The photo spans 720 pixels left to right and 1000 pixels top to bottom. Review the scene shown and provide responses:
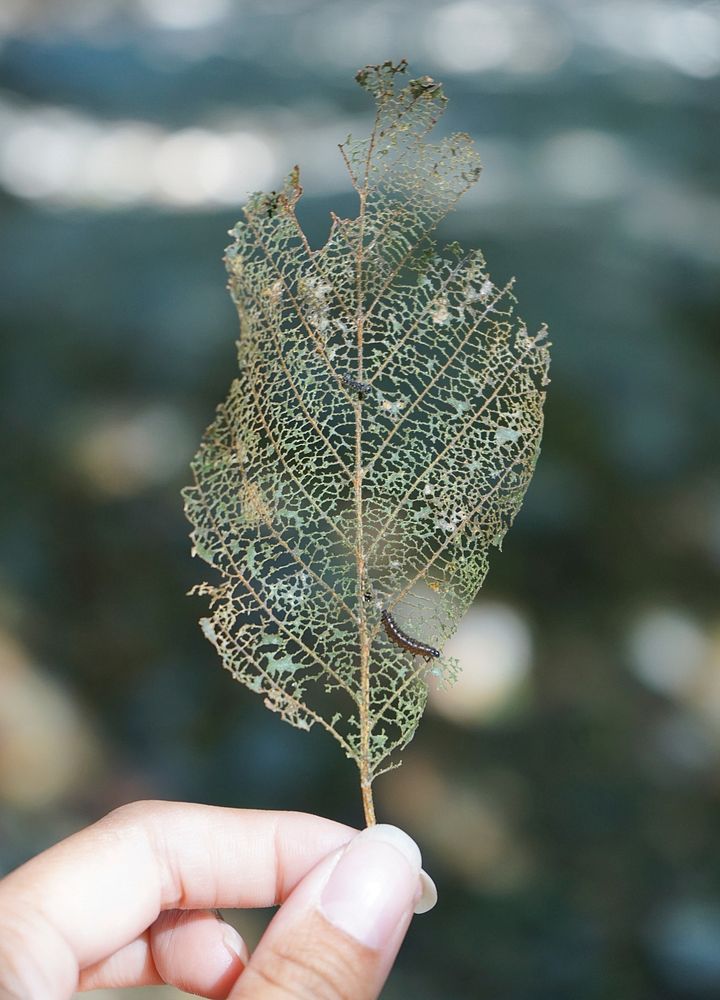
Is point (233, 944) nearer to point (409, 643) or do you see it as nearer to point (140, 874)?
point (140, 874)

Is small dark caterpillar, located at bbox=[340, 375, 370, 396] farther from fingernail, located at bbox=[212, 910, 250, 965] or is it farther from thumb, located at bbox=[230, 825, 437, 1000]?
fingernail, located at bbox=[212, 910, 250, 965]

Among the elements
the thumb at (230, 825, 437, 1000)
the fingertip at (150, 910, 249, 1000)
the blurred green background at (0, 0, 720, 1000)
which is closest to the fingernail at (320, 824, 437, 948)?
the thumb at (230, 825, 437, 1000)

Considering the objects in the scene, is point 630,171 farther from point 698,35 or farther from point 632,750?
point 632,750

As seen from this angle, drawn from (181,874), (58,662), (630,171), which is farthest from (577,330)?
(181,874)

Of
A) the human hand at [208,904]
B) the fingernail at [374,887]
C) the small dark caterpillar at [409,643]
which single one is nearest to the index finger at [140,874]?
the human hand at [208,904]

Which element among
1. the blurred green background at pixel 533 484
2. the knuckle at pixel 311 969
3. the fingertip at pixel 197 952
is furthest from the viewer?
the blurred green background at pixel 533 484

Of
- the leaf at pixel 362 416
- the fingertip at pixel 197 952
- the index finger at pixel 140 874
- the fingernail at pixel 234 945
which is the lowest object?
the fingertip at pixel 197 952

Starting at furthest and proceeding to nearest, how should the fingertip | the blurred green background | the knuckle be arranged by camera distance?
the blurred green background, the fingertip, the knuckle

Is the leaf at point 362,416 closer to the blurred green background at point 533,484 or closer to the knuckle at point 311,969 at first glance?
the knuckle at point 311,969

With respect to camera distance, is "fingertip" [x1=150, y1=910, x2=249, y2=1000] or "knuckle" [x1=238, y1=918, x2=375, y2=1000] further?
"fingertip" [x1=150, y1=910, x2=249, y2=1000]
